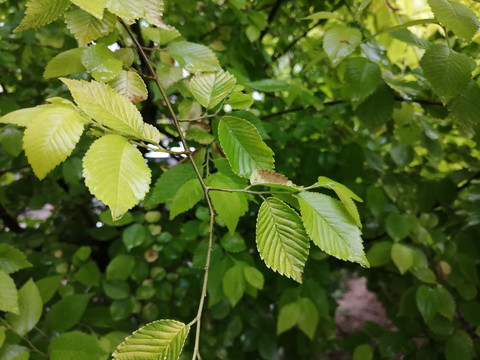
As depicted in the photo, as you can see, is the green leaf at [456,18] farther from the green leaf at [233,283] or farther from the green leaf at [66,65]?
the green leaf at [233,283]

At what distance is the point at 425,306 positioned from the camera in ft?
2.91

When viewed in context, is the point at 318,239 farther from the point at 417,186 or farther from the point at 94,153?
the point at 417,186

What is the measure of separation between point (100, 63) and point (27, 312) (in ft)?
1.64

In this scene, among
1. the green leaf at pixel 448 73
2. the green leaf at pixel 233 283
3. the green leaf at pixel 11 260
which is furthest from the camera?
the green leaf at pixel 233 283

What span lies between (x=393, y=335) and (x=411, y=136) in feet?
2.18

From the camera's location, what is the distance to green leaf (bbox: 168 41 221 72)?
1.77 feet

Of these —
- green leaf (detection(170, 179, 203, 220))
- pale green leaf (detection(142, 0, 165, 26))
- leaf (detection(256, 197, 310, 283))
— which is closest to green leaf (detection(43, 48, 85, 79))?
pale green leaf (detection(142, 0, 165, 26))

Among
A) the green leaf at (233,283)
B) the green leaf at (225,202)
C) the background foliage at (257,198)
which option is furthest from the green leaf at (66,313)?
the green leaf at (225,202)

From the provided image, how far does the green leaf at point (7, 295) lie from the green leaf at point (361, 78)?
28.3 inches

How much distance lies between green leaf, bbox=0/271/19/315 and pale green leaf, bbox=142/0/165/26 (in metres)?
0.46

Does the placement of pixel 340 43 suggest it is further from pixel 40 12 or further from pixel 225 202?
pixel 40 12

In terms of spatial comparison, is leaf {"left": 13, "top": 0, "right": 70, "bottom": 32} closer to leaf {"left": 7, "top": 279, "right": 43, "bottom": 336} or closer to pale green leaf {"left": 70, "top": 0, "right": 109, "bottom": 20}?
pale green leaf {"left": 70, "top": 0, "right": 109, "bottom": 20}

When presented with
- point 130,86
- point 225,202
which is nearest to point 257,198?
point 225,202

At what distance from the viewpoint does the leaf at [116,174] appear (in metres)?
0.30
